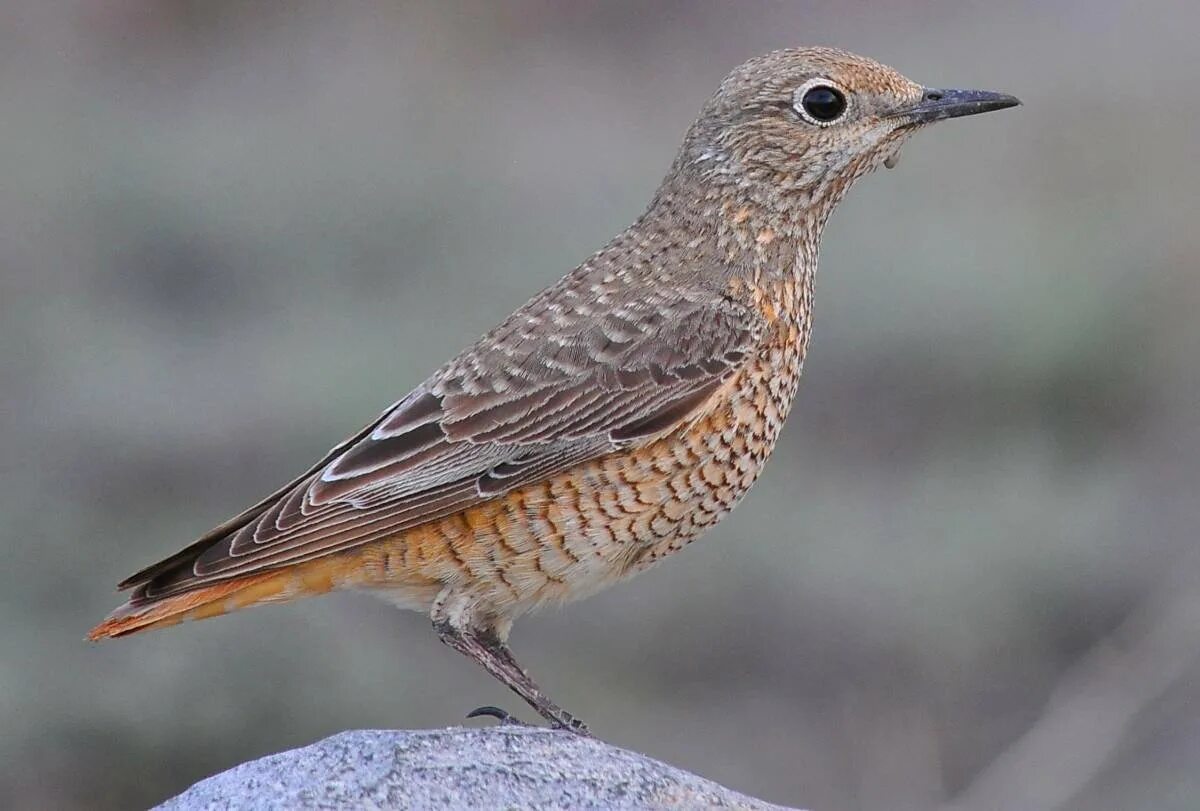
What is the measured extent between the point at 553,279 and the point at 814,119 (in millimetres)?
6554

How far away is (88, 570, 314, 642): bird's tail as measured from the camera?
6.50 metres

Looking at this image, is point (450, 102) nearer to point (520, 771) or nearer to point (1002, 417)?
point (1002, 417)

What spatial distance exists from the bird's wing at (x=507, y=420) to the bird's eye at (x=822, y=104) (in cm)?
70

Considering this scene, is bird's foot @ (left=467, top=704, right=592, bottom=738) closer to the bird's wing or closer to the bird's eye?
the bird's wing

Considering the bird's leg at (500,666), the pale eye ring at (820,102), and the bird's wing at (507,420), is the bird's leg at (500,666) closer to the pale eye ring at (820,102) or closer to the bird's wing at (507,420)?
the bird's wing at (507,420)

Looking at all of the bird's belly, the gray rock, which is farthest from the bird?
the gray rock

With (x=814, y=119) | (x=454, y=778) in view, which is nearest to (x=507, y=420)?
(x=454, y=778)

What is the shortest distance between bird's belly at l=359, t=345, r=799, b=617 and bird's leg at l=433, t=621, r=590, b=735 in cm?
12

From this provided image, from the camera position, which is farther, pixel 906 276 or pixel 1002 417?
pixel 906 276

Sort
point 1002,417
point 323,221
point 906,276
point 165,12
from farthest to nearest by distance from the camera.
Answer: point 165,12 → point 323,221 → point 906,276 → point 1002,417

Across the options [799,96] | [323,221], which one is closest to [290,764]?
[799,96]

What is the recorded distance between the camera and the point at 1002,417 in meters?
12.4

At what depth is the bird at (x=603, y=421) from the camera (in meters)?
6.51

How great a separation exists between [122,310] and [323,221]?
6.38 ft
